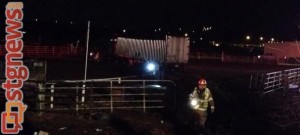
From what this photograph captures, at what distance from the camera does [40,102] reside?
1367 cm

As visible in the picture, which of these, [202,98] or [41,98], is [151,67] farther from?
[202,98]

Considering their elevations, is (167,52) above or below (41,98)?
above

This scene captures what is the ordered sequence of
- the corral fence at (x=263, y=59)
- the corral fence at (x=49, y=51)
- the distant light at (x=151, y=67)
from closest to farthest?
the distant light at (x=151, y=67), the corral fence at (x=49, y=51), the corral fence at (x=263, y=59)

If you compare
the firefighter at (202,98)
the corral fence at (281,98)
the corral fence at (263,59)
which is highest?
the corral fence at (263,59)

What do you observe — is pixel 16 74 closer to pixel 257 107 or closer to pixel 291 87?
pixel 257 107

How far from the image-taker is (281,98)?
22594 millimetres

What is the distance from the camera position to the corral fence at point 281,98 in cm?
1780

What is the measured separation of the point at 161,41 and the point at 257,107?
34.8ft

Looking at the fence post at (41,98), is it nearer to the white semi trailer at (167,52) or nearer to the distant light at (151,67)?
the white semi trailer at (167,52)

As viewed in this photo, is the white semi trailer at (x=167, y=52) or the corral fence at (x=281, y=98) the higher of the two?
the white semi trailer at (x=167, y=52)
